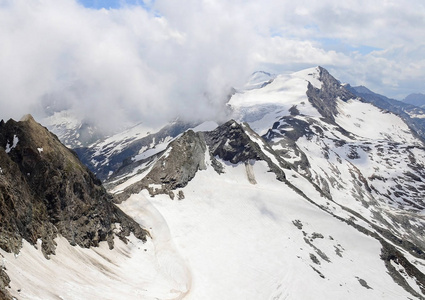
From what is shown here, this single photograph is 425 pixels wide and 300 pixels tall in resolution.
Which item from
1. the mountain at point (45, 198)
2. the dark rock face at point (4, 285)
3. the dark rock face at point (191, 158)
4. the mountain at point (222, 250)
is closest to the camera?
the dark rock face at point (4, 285)

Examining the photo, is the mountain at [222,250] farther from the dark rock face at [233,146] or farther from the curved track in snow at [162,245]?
the dark rock face at [233,146]

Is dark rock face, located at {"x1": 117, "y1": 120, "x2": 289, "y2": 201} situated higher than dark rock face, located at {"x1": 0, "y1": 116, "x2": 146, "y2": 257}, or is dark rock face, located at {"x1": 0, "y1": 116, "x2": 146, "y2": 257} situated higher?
dark rock face, located at {"x1": 117, "y1": 120, "x2": 289, "y2": 201}

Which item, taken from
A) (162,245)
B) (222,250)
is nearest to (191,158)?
(222,250)

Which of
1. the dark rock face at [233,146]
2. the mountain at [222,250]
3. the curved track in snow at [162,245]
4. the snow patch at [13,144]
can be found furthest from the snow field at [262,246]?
the snow patch at [13,144]

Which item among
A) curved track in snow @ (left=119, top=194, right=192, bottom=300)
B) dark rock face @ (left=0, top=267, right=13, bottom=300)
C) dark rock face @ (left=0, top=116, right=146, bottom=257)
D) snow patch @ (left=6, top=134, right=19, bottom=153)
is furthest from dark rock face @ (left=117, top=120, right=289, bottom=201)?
dark rock face @ (left=0, top=267, right=13, bottom=300)

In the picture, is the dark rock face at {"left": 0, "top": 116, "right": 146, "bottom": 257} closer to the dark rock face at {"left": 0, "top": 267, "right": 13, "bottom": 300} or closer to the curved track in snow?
the dark rock face at {"left": 0, "top": 267, "right": 13, "bottom": 300}

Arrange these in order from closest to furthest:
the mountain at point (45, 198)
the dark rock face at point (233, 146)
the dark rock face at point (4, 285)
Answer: the dark rock face at point (4, 285)
the mountain at point (45, 198)
the dark rock face at point (233, 146)

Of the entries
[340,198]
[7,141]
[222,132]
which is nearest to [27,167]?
[7,141]

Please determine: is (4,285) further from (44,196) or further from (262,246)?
(262,246)

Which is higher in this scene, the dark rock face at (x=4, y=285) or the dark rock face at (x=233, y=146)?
the dark rock face at (x=233, y=146)

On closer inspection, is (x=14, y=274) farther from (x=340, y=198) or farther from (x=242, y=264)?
(x=340, y=198)
